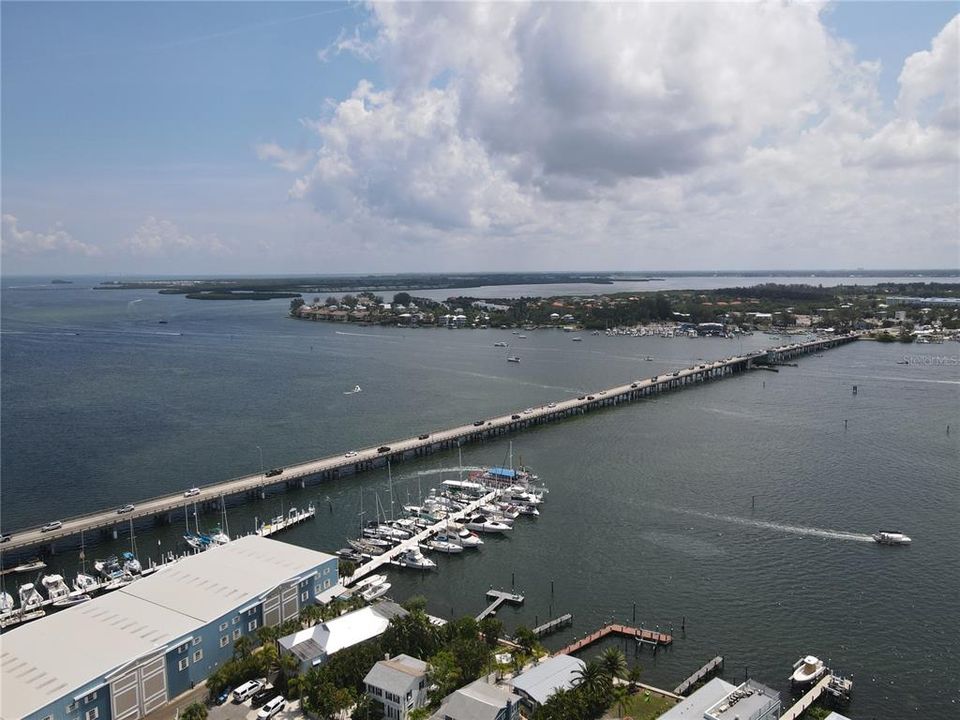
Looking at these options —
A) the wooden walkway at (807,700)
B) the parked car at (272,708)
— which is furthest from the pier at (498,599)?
the wooden walkway at (807,700)

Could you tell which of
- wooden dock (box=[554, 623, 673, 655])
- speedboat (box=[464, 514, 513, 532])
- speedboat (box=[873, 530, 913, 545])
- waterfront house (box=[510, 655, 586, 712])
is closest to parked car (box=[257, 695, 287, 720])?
waterfront house (box=[510, 655, 586, 712])

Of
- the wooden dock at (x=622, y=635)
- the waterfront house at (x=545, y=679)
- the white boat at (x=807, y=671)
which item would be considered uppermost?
the waterfront house at (x=545, y=679)

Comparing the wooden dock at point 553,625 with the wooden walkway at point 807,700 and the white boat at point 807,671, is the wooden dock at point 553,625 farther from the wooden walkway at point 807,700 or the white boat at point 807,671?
the wooden walkway at point 807,700

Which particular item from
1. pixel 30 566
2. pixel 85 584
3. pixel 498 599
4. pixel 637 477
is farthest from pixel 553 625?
pixel 30 566

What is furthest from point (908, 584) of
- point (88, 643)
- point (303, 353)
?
point (303, 353)

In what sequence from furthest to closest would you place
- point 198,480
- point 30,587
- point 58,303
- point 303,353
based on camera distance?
1. point 58,303
2. point 303,353
3. point 198,480
4. point 30,587

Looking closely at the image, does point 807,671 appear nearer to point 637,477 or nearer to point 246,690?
point 246,690

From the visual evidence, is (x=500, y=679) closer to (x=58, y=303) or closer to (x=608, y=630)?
(x=608, y=630)
